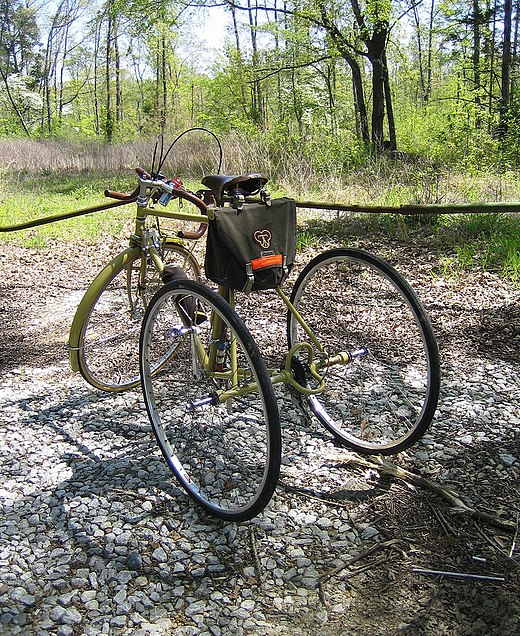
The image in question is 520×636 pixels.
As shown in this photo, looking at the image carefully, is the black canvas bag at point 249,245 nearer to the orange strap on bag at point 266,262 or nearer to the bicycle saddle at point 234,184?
the orange strap on bag at point 266,262

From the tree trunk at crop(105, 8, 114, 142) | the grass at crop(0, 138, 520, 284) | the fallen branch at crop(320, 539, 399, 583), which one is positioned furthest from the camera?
the tree trunk at crop(105, 8, 114, 142)

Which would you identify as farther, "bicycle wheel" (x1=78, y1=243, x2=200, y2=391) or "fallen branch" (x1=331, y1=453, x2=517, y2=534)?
"bicycle wheel" (x1=78, y1=243, x2=200, y2=391)

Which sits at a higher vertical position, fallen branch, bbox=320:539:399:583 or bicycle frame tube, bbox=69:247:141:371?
bicycle frame tube, bbox=69:247:141:371

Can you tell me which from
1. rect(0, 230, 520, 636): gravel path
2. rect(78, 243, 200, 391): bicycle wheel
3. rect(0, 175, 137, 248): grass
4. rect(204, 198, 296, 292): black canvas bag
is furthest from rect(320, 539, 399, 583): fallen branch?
rect(0, 175, 137, 248): grass

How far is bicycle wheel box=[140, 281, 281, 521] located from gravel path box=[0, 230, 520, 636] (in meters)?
0.12

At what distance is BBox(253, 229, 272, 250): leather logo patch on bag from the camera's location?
7.16 ft

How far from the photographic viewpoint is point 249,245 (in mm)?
2164

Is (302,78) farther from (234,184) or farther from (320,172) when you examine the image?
(234,184)

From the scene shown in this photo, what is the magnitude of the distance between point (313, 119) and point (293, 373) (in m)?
16.2

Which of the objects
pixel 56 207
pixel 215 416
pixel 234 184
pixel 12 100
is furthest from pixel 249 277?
pixel 12 100

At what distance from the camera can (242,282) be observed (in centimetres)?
217

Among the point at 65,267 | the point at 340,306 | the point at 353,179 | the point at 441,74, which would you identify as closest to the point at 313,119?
the point at 353,179

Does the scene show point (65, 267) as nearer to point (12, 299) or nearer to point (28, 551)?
point (12, 299)

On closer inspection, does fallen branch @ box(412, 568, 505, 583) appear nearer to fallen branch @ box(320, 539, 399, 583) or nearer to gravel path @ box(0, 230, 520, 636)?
gravel path @ box(0, 230, 520, 636)
